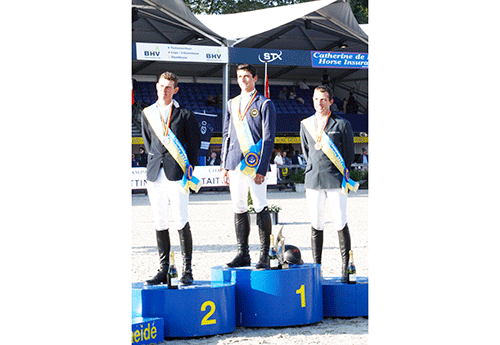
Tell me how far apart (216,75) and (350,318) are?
26377mm

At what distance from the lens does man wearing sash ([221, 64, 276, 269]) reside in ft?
15.7

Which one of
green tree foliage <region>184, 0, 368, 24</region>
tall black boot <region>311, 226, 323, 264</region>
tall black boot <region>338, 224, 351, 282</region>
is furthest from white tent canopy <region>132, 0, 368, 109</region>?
tall black boot <region>338, 224, 351, 282</region>

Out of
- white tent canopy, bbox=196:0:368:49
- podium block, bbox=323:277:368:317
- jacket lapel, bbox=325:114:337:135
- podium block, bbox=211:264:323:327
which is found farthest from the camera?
Answer: white tent canopy, bbox=196:0:368:49

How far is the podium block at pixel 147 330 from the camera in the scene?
4004mm

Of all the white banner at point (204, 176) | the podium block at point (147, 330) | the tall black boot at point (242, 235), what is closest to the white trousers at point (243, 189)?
the tall black boot at point (242, 235)

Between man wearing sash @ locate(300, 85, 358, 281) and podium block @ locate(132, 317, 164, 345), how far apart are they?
151cm

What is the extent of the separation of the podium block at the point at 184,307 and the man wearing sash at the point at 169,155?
0.80ft

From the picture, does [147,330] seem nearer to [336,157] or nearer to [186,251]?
[186,251]

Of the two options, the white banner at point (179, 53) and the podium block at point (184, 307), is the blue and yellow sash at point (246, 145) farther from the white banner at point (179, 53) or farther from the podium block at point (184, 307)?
the white banner at point (179, 53)

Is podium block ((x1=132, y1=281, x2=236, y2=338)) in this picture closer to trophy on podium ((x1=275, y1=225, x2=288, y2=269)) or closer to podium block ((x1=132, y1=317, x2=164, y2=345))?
podium block ((x1=132, y1=317, x2=164, y2=345))
